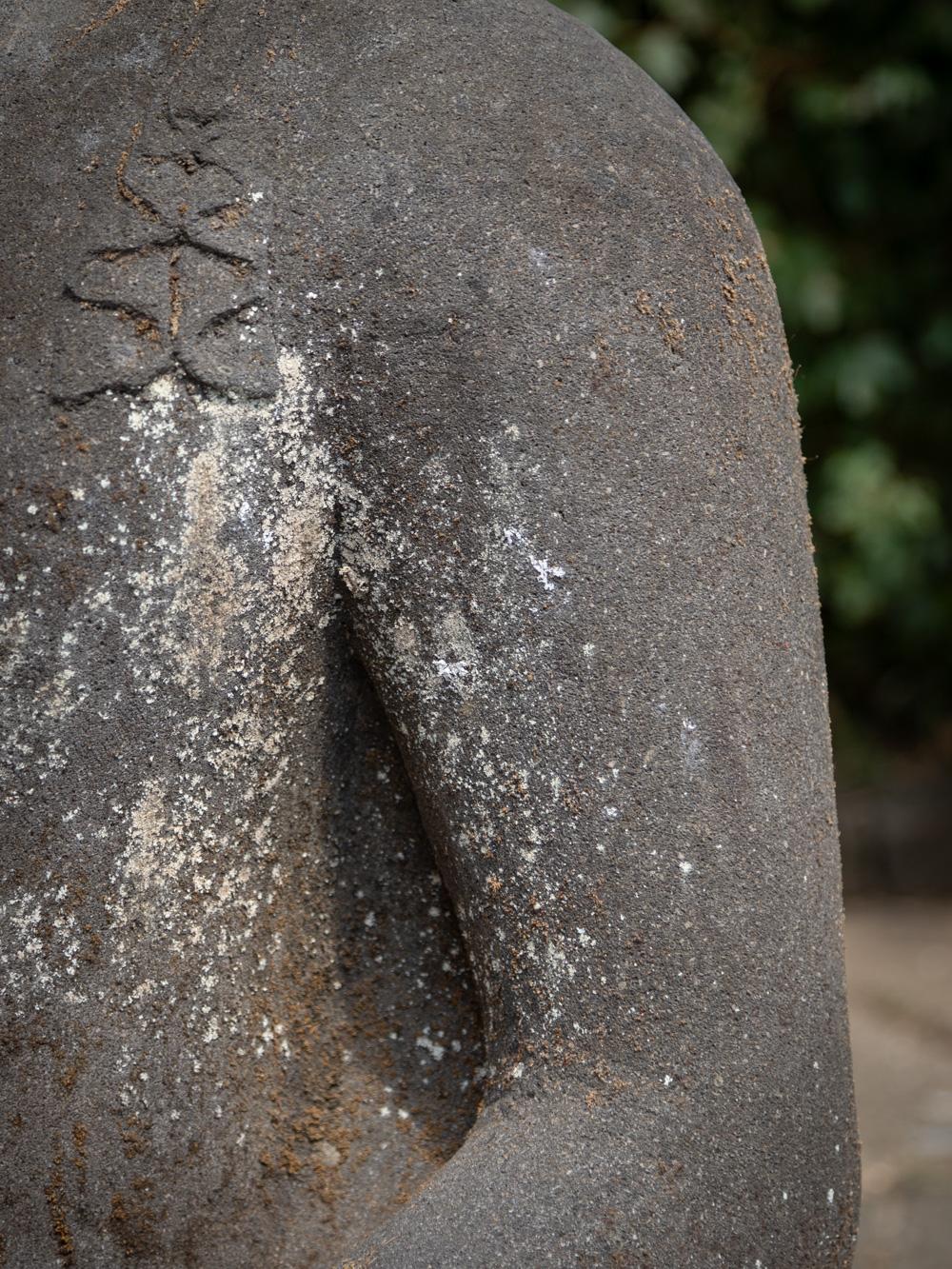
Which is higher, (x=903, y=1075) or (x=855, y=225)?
(x=855, y=225)

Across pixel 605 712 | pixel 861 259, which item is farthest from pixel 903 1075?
pixel 605 712

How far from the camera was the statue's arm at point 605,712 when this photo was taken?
0.80m

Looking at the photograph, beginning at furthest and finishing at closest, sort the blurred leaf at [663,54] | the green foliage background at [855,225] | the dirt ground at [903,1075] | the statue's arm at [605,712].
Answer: the green foliage background at [855,225] < the blurred leaf at [663,54] < the dirt ground at [903,1075] < the statue's arm at [605,712]

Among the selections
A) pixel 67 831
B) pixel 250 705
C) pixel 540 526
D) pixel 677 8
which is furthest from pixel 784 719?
pixel 677 8

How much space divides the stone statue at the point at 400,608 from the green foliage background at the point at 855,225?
2.69m

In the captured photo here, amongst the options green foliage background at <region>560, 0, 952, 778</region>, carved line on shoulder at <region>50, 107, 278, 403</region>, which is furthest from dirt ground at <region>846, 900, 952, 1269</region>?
carved line on shoulder at <region>50, 107, 278, 403</region>

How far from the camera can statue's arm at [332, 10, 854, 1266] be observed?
80 centimetres

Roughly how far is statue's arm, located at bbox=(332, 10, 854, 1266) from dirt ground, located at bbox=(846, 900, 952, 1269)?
1.89m

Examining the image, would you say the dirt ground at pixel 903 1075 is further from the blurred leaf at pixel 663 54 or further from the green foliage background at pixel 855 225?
the blurred leaf at pixel 663 54

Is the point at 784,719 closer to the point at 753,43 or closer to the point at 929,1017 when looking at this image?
the point at 929,1017

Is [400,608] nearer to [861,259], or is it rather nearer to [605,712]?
[605,712]

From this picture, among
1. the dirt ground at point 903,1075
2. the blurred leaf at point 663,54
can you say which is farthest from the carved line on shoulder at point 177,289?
the blurred leaf at point 663,54

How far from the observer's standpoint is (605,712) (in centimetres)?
82

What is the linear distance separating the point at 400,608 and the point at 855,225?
3.39 metres
